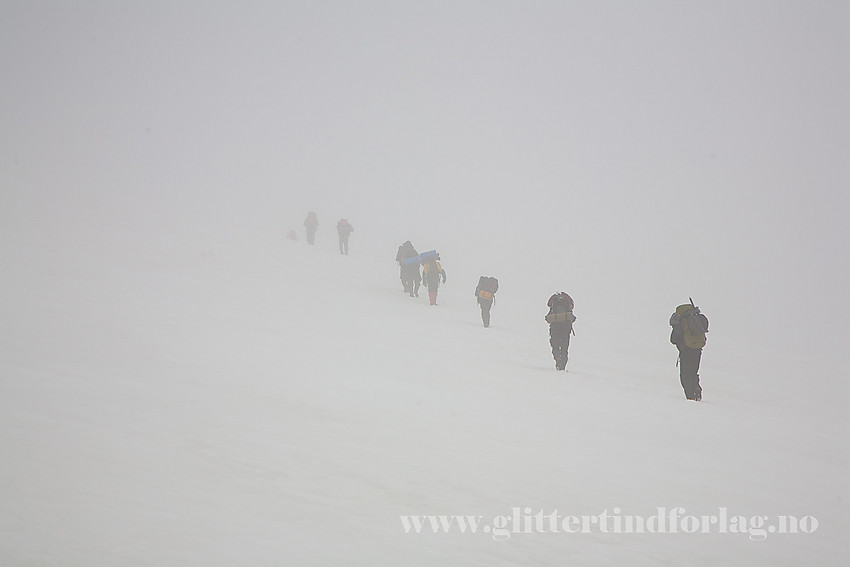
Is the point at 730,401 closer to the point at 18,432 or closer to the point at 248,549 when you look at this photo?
the point at 248,549

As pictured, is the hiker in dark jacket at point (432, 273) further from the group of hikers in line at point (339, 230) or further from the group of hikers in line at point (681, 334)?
the group of hikers in line at point (339, 230)

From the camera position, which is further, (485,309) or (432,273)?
(432,273)

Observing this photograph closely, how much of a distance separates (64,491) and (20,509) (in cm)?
32

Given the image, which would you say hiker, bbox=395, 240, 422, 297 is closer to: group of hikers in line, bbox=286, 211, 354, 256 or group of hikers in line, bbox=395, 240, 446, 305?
group of hikers in line, bbox=395, 240, 446, 305

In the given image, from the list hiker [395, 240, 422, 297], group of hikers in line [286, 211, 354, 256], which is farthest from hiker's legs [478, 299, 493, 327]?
group of hikers in line [286, 211, 354, 256]

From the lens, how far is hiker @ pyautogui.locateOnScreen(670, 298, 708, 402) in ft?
34.0

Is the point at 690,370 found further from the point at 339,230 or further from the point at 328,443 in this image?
the point at 339,230

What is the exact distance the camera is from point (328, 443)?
18.3 ft

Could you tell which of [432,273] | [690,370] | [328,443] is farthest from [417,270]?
[328,443]

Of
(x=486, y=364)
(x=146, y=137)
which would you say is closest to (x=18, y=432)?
(x=486, y=364)

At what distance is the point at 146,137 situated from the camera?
527ft

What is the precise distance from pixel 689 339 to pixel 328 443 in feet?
23.7

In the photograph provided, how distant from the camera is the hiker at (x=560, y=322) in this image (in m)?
11.7

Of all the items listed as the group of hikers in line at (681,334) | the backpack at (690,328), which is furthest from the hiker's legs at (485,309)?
the backpack at (690,328)
